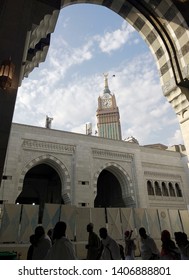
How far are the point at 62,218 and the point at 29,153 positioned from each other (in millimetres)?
5054

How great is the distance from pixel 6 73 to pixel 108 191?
1812 centimetres

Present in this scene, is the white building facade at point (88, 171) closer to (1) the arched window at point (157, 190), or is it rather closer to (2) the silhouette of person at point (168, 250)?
(1) the arched window at point (157, 190)

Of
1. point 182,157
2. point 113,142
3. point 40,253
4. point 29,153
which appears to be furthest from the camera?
point 182,157

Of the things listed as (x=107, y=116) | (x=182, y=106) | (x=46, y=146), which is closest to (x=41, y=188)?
(x=46, y=146)

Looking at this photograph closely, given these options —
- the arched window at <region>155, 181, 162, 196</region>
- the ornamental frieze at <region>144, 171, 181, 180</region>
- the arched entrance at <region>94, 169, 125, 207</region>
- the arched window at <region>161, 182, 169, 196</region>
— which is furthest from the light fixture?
the arched window at <region>161, 182, 169, 196</region>

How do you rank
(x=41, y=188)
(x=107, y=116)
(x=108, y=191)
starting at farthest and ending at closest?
(x=107, y=116) → (x=108, y=191) → (x=41, y=188)

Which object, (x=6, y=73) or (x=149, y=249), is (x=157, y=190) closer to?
(x=149, y=249)

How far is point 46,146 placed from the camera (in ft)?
45.5

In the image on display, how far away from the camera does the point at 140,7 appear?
3.93m

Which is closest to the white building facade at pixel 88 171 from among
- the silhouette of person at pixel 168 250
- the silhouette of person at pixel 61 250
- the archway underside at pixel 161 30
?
the archway underside at pixel 161 30

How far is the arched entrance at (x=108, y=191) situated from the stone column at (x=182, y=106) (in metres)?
15.3

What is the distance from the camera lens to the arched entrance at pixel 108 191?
18.2m
